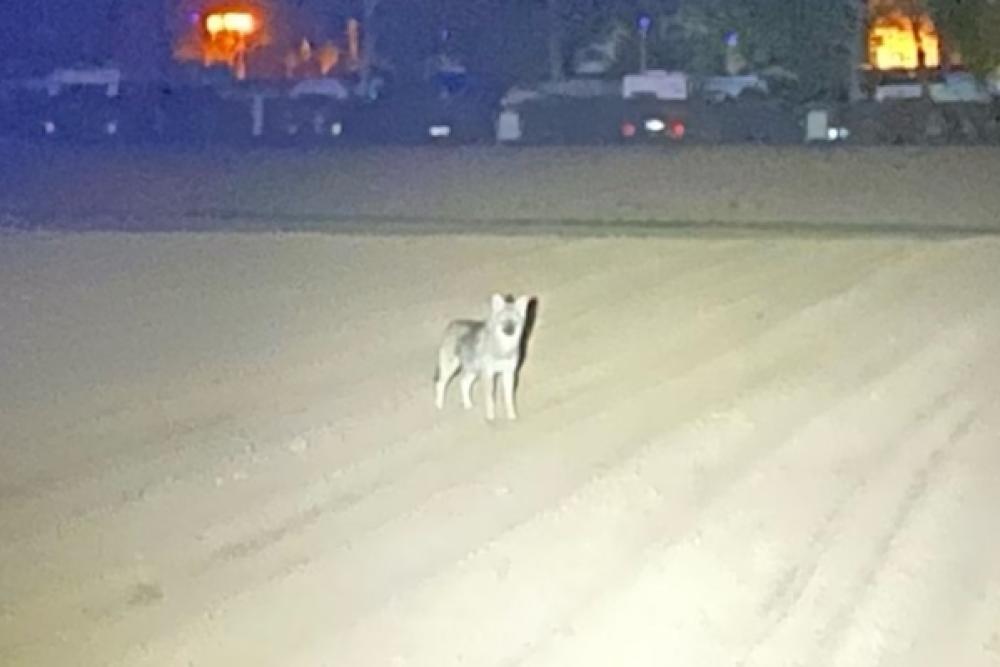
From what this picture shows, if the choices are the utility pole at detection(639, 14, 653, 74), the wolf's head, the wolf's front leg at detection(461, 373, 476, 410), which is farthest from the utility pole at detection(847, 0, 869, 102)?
the wolf's head

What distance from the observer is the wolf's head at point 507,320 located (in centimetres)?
1065

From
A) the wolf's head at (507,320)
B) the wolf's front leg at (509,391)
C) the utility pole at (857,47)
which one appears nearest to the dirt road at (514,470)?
the wolf's front leg at (509,391)

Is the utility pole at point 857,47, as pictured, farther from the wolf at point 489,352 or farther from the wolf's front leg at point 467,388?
the wolf at point 489,352

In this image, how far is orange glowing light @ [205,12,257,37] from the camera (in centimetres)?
3956

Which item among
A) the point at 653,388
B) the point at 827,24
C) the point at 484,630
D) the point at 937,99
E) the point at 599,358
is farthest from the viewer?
the point at 827,24

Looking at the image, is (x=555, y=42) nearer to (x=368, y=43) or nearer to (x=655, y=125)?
(x=368, y=43)

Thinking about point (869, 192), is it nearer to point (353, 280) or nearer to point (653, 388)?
point (353, 280)

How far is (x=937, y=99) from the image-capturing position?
32.3 m

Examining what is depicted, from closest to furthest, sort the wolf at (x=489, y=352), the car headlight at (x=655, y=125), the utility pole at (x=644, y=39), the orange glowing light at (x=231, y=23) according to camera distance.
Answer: the wolf at (x=489, y=352) → the car headlight at (x=655, y=125) → the utility pole at (x=644, y=39) → the orange glowing light at (x=231, y=23)

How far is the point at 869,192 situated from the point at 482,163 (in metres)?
6.25

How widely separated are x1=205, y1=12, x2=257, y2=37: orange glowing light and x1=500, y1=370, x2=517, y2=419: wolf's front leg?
29.1 metres

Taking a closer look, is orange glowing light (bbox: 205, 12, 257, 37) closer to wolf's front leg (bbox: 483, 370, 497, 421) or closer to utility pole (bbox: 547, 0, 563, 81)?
utility pole (bbox: 547, 0, 563, 81)

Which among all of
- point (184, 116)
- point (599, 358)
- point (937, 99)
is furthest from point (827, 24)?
point (599, 358)

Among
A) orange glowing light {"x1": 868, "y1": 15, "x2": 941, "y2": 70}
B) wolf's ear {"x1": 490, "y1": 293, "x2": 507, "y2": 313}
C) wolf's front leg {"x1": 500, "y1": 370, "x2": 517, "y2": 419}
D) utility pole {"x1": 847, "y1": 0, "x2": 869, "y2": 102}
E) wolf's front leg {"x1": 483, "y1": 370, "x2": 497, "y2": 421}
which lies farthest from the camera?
orange glowing light {"x1": 868, "y1": 15, "x2": 941, "y2": 70}
